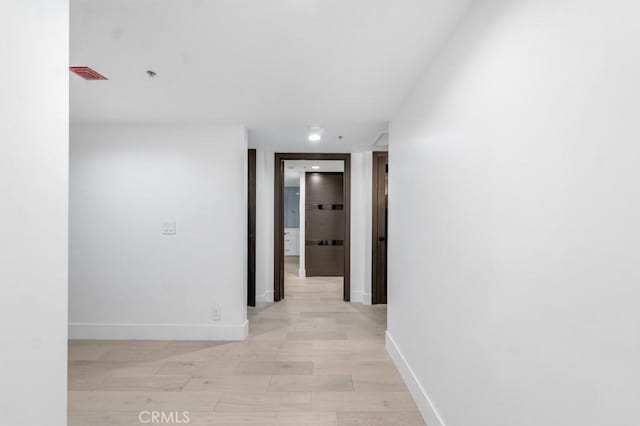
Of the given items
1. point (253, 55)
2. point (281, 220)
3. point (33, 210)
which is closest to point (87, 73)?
point (253, 55)

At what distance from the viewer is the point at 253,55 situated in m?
2.07

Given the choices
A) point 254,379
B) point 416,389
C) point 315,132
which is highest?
point 315,132

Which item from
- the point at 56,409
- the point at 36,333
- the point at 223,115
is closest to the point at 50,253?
the point at 36,333

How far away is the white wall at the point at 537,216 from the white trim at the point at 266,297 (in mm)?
3433

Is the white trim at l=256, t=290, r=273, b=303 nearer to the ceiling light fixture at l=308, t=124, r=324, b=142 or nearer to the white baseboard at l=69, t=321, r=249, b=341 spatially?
the white baseboard at l=69, t=321, r=249, b=341

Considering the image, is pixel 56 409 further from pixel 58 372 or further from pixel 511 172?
pixel 511 172

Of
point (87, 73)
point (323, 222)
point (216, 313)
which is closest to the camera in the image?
point (87, 73)

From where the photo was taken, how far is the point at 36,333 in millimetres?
945

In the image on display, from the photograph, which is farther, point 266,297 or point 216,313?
point 266,297

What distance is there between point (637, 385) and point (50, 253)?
1541 millimetres

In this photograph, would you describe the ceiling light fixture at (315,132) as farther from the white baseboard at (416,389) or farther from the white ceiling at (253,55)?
the white baseboard at (416,389)

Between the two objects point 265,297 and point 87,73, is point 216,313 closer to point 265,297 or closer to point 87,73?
point 265,297

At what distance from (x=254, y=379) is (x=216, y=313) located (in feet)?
3.51

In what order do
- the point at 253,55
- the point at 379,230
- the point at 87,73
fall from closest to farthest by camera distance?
the point at 253,55 < the point at 87,73 < the point at 379,230
